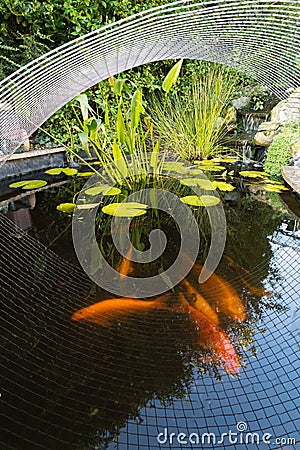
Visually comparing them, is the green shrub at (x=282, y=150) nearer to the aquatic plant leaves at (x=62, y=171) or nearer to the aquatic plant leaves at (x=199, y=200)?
the aquatic plant leaves at (x=199, y=200)

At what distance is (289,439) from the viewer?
4.61ft

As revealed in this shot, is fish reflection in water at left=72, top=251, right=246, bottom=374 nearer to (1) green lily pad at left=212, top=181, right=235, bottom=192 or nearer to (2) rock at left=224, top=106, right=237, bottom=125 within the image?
(1) green lily pad at left=212, top=181, right=235, bottom=192

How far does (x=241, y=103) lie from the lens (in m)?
7.12

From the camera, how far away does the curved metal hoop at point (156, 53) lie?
298 cm

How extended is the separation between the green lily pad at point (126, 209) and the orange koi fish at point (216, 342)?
1.50 m

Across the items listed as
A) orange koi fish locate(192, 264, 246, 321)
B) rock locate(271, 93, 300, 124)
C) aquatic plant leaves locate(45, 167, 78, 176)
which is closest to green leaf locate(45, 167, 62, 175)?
aquatic plant leaves locate(45, 167, 78, 176)

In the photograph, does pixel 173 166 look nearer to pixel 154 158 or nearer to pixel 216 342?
pixel 154 158

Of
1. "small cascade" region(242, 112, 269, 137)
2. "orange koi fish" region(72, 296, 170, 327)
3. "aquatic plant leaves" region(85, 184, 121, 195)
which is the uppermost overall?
"small cascade" region(242, 112, 269, 137)

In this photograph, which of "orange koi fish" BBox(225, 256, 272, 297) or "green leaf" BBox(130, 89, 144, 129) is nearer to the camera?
"orange koi fish" BBox(225, 256, 272, 297)

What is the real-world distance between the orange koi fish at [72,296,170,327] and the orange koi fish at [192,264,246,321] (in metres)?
0.29

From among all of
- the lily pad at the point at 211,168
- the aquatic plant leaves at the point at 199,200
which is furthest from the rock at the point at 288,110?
the aquatic plant leaves at the point at 199,200

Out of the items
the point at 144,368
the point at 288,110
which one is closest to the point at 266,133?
the point at 288,110

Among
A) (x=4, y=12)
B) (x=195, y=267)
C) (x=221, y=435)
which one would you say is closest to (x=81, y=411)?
(x=221, y=435)

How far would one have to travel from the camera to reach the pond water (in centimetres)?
145
